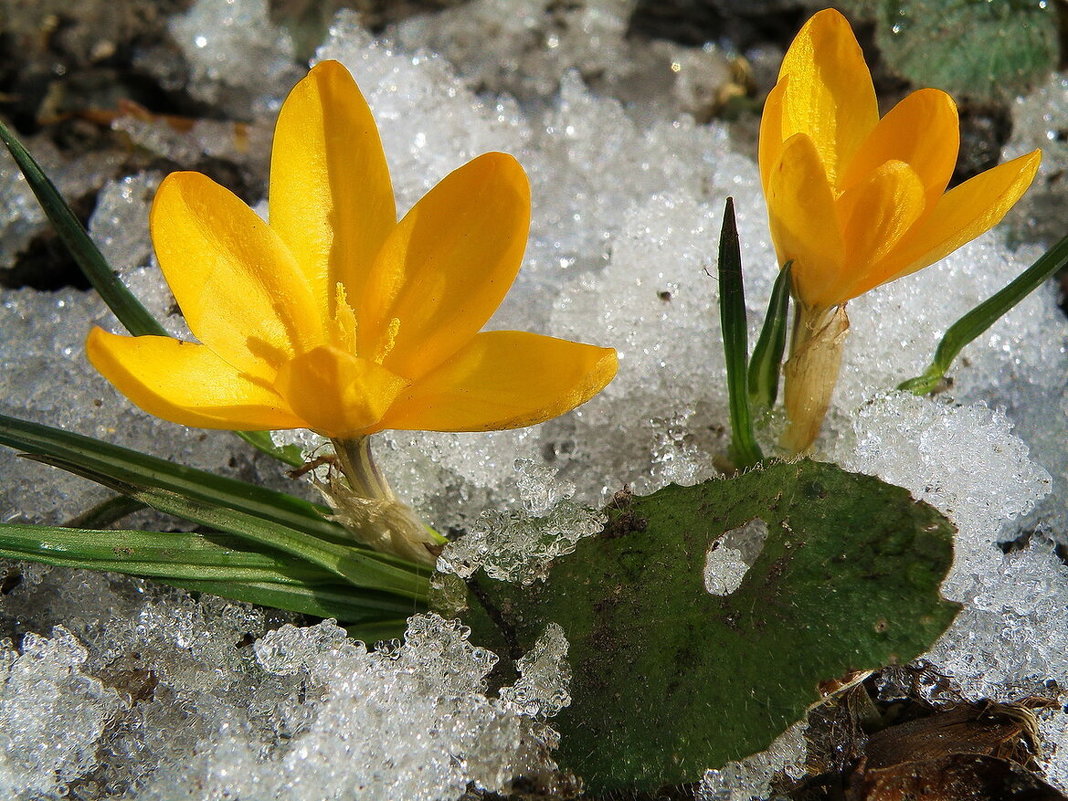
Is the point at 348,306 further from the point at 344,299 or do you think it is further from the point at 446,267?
the point at 446,267

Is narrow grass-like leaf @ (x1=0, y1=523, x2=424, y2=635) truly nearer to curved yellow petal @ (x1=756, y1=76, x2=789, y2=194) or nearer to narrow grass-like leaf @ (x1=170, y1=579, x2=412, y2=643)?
narrow grass-like leaf @ (x1=170, y1=579, x2=412, y2=643)

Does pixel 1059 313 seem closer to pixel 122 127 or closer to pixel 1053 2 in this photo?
pixel 1053 2

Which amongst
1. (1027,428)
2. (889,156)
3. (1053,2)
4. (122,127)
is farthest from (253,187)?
(1053,2)

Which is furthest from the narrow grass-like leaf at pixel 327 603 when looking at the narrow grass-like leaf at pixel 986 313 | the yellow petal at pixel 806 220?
the narrow grass-like leaf at pixel 986 313

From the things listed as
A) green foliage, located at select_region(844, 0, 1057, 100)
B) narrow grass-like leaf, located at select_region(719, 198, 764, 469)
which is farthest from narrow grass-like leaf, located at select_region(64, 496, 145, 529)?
green foliage, located at select_region(844, 0, 1057, 100)

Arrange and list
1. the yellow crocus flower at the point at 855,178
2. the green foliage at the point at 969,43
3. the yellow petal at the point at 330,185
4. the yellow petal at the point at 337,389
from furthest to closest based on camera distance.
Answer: the green foliage at the point at 969,43 → the yellow petal at the point at 330,185 → the yellow crocus flower at the point at 855,178 → the yellow petal at the point at 337,389

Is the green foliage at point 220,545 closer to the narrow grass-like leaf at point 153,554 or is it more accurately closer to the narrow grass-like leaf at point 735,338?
the narrow grass-like leaf at point 153,554

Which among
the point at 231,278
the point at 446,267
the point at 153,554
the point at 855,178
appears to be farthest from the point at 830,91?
the point at 153,554

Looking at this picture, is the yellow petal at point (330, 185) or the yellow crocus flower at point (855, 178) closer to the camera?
the yellow crocus flower at point (855, 178)
